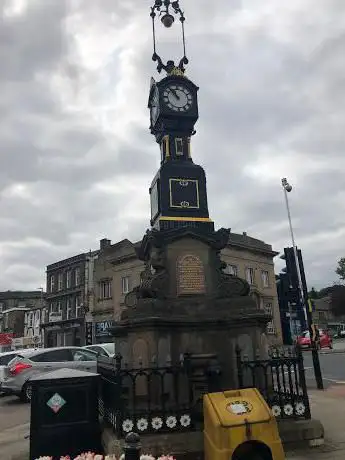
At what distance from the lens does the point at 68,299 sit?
4453 cm

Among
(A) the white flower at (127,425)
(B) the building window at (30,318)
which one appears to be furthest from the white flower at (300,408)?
(B) the building window at (30,318)

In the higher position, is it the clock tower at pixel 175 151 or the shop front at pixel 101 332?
the clock tower at pixel 175 151

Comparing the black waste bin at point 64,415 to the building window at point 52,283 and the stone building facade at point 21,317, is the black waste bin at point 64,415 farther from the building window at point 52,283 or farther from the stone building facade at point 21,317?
the stone building facade at point 21,317

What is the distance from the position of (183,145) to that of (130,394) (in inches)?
233

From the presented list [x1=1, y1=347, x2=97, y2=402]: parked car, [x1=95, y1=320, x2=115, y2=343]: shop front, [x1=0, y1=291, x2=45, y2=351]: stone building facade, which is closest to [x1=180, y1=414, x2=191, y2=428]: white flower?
[x1=1, y1=347, x2=97, y2=402]: parked car

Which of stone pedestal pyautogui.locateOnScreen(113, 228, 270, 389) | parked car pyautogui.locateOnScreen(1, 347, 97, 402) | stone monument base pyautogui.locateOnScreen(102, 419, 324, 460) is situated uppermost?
stone pedestal pyautogui.locateOnScreen(113, 228, 270, 389)

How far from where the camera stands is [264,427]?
5.15m

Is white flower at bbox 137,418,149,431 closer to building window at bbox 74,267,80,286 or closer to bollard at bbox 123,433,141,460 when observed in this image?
bollard at bbox 123,433,141,460

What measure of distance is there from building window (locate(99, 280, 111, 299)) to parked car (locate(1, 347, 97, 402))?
84.0 ft

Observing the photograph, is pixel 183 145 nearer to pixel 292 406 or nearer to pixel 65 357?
pixel 292 406

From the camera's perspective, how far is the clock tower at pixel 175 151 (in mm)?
9586

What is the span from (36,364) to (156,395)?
292 inches

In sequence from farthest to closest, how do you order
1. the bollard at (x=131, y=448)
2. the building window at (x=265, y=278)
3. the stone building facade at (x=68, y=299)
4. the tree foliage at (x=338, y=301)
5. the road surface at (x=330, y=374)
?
the tree foliage at (x=338, y=301) → the stone building facade at (x=68, y=299) → the building window at (x=265, y=278) → the road surface at (x=330, y=374) → the bollard at (x=131, y=448)

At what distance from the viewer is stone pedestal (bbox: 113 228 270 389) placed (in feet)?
25.2
